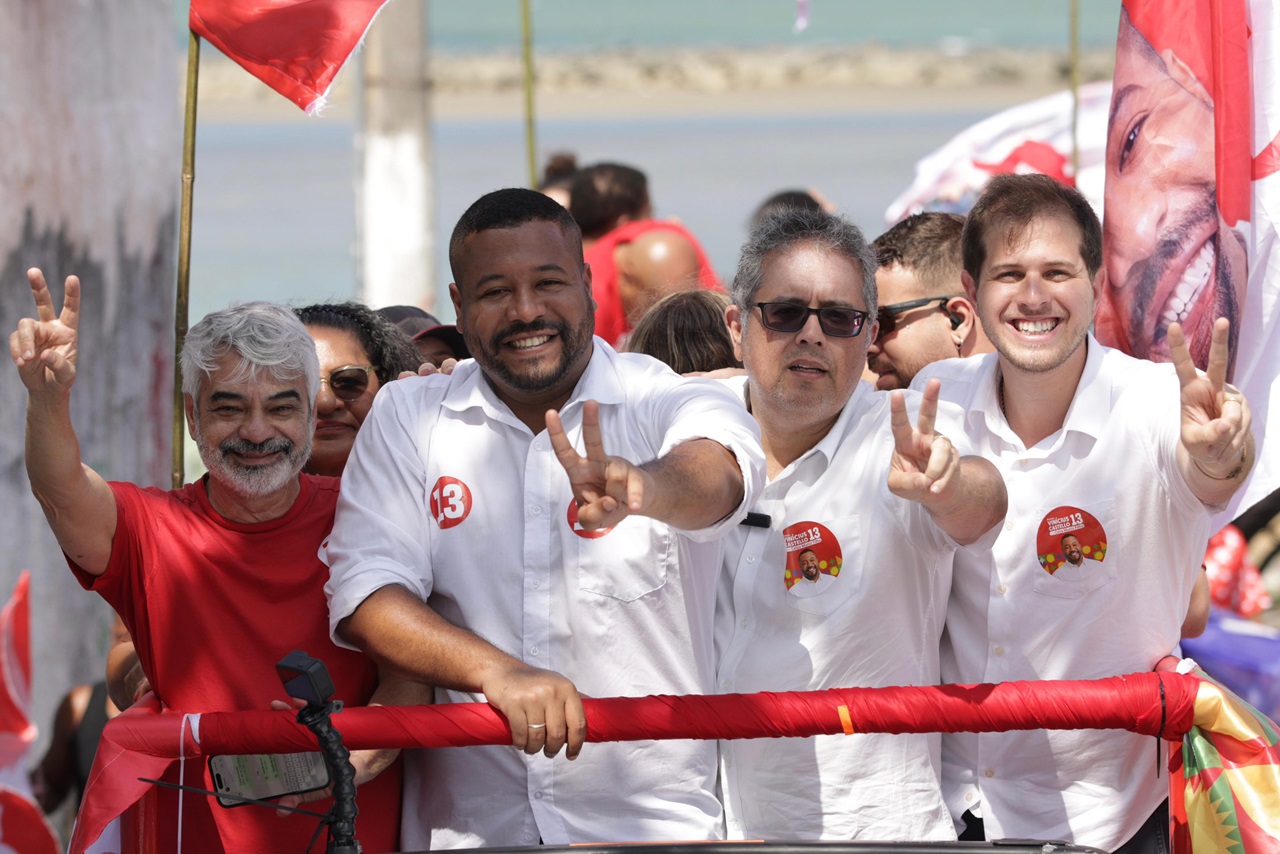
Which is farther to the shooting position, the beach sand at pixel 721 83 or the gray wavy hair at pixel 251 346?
the beach sand at pixel 721 83

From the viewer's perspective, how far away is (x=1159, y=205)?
3.66 meters

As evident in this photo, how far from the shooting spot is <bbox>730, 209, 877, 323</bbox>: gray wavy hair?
10.1 ft

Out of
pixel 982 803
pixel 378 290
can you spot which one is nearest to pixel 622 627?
pixel 982 803

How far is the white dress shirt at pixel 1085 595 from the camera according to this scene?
297 centimetres

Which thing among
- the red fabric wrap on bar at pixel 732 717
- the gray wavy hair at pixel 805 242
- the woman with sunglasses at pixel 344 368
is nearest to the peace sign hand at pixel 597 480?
the red fabric wrap on bar at pixel 732 717

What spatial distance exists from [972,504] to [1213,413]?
47 centimetres

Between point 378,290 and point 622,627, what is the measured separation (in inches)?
318

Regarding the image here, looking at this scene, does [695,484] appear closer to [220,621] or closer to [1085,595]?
[1085,595]

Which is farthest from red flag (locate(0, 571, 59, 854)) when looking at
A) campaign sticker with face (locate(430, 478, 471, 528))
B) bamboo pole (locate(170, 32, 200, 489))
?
campaign sticker with face (locate(430, 478, 471, 528))

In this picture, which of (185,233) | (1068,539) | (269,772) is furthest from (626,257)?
(269,772)

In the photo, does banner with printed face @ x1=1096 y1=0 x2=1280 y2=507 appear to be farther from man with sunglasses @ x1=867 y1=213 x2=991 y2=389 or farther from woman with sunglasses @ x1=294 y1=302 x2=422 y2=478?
woman with sunglasses @ x1=294 y1=302 x2=422 y2=478

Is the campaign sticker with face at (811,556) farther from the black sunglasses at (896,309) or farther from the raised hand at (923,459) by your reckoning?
the black sunglasses at (896,309)

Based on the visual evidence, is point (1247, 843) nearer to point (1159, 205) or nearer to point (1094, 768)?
point (1094, 768)

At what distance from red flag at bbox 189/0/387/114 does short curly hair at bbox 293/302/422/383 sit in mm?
530
